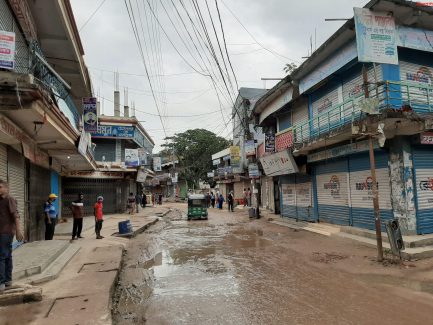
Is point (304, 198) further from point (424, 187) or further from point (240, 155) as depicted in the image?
point (240, 155)

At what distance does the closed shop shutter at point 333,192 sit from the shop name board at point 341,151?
1.54ft

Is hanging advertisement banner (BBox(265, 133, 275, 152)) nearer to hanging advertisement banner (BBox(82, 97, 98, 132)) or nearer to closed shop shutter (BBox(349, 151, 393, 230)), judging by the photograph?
closed shop shutter (BBox(349, 151, 393, 230))

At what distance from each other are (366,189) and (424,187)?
2118mm

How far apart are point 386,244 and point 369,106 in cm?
481

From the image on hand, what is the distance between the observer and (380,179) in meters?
12.5

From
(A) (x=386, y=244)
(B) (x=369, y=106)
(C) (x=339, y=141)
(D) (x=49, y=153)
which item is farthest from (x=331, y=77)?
(D) (x=49, y=153)

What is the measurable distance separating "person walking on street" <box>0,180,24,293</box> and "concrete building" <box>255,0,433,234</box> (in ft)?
27.7

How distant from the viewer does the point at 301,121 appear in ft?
62.5

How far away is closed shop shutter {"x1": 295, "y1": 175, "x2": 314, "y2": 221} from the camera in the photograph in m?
18.3

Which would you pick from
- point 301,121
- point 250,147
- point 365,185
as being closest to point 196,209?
point 250,147

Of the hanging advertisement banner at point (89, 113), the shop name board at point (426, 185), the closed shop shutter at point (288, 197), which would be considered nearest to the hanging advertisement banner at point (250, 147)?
the closed shop shutter at point (288, 197)

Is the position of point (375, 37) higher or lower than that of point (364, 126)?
higher

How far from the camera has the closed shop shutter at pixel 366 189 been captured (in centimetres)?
1218

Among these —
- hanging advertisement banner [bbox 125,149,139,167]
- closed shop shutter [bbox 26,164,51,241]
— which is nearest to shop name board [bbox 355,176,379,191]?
closed shop shutter [bbox 26,164,51,241]
